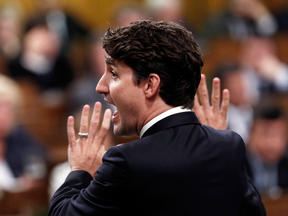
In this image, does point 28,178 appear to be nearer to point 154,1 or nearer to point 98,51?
point 98,51

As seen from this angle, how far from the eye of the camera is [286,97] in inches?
157

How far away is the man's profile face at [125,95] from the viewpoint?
1.11m

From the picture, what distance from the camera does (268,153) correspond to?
2926 mm

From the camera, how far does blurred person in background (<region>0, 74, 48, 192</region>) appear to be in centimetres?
280

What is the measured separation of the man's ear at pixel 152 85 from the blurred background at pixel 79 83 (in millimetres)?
1507

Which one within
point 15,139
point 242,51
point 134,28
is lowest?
point 15,139

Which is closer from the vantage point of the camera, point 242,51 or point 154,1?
point 242,51

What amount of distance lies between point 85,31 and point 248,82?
8.26ft

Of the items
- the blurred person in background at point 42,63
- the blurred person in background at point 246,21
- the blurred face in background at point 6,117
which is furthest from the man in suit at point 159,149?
the blurred person in background at point 246,21

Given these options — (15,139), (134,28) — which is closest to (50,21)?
(15,139)

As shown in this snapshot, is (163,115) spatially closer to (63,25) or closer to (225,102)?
(225,102)

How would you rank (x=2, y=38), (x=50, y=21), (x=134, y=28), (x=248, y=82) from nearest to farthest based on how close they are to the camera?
1. (x=134, y=28)
2. (x=248, y=82)
3. (x=2, y=38)
4. (x=50, y=21)

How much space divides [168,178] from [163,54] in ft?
1.21

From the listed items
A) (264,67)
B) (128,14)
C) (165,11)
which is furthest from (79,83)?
(264,67)
